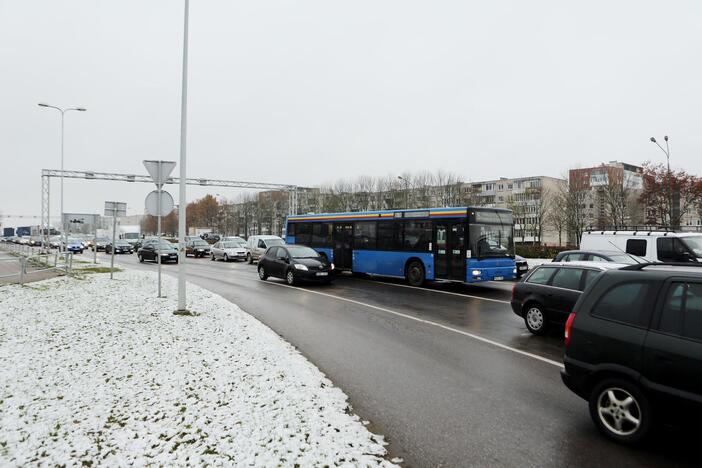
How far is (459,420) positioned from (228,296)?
1034 cm

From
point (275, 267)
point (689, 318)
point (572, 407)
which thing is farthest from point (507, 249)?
point (689, 318)

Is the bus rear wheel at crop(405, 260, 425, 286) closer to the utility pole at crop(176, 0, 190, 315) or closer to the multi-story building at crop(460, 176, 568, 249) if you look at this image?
the utility pole at crop(176, 0, 190, 315)

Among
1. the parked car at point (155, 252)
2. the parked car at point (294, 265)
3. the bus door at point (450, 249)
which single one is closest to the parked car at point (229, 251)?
the parked car at point (155, 252)

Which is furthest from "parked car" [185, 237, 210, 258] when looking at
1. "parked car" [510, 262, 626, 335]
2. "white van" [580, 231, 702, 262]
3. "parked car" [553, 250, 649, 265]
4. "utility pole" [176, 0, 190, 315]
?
"parked car" [510, 262, 626, 335]

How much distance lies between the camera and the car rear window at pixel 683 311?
3525mm

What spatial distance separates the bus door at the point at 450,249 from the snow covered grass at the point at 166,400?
8.18 metres

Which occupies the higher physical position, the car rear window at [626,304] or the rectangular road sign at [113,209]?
the rectangular road sign at [113,209]

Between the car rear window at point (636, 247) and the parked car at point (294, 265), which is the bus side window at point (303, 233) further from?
the car rear window at point (636, 247)

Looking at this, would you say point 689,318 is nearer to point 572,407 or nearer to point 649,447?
point 649,447

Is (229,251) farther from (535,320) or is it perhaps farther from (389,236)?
(535,320)

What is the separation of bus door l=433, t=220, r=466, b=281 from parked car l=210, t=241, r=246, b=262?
20.6 metres

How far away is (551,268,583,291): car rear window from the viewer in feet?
26.0

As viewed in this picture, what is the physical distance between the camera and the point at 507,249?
15156 millimetres

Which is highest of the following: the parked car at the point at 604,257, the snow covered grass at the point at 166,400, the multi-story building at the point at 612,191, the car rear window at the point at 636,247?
the multi-story building at the point at 612,191
